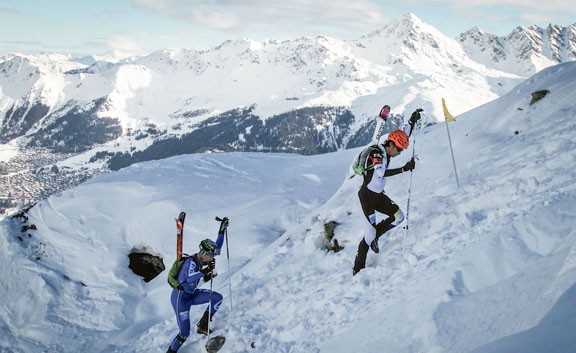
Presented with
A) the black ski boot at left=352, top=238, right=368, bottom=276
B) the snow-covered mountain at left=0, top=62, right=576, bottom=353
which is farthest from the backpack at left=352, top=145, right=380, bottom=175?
the snow-covered mountain at left=0, top=62, right=576, bottom=353

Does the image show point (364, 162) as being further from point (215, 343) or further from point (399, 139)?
point (215, 343)

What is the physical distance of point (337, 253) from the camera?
41.8ft

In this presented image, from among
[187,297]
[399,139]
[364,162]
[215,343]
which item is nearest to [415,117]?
[399,139]

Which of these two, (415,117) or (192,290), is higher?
(415,117)

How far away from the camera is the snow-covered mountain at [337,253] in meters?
6.70

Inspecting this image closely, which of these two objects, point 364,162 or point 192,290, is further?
point 192,290

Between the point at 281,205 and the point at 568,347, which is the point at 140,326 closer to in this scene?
the point at 281,205

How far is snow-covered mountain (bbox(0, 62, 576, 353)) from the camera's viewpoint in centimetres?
670

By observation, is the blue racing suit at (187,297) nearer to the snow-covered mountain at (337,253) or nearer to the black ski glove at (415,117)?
the snow-covered mountain at (337,253)

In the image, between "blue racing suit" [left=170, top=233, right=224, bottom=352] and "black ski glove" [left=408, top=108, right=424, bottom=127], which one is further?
"black ski glove" [left=408, top=108, right=424, bottom=127]

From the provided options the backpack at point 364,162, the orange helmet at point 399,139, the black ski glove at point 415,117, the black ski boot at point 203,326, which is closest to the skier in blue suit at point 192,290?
the black ski boot at point 203,326

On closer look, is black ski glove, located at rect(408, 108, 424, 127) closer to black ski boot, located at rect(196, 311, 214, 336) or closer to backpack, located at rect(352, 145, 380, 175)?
backpack, located at rect(352, 145, 380, 175)

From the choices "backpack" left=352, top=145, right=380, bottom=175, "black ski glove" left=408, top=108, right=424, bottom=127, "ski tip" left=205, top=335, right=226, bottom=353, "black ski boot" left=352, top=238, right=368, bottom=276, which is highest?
"black ski glove" left=408, top=108, right=424, bottom=127

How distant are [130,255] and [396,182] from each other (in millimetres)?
14794
